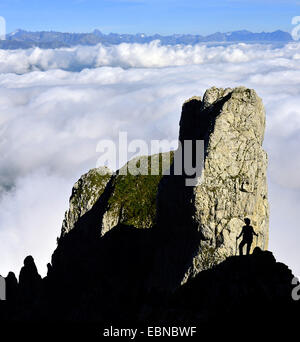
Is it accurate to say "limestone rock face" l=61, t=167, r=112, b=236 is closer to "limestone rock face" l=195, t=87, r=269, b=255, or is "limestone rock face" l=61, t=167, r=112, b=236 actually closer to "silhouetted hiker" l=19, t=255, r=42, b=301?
"silhouetted hiker" l=19, t=255, r=42, b=301

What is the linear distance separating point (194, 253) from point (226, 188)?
8392mm

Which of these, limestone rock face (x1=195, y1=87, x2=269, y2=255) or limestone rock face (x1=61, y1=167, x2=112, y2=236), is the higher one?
limestone rock face (x1=61, y1=167, x2=112, y2=236)

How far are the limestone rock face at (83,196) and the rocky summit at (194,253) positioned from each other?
455 inches

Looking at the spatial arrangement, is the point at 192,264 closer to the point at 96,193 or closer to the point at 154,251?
the point at 154,251

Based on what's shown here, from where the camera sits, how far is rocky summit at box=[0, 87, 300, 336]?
3531 centimetres

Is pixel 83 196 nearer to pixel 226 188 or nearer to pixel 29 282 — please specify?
pixel 29 282

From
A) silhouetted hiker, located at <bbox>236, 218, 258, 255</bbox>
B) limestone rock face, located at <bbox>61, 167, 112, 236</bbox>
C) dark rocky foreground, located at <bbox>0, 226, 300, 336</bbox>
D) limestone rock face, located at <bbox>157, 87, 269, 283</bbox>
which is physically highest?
limestone rock face, located at <bbox>61, 167, 112, 236</bbox>

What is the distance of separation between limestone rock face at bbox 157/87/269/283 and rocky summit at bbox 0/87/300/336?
12 cm

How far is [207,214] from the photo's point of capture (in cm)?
3859

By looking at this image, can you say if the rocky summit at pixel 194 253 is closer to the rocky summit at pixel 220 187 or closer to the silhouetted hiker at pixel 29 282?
the rocky summit at pixel 220 187

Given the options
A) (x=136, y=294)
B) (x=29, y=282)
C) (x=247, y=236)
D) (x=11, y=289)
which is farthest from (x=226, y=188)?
(x=11, y=289)

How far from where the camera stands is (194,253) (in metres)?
39.8

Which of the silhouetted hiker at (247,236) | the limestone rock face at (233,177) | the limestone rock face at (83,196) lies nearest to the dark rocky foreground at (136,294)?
the silhouetted hiker at (247,236)

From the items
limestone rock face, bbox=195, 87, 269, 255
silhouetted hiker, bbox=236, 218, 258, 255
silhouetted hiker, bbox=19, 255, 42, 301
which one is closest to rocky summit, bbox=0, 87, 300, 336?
limestone rock face, bbox=195, 87, 269, 255
